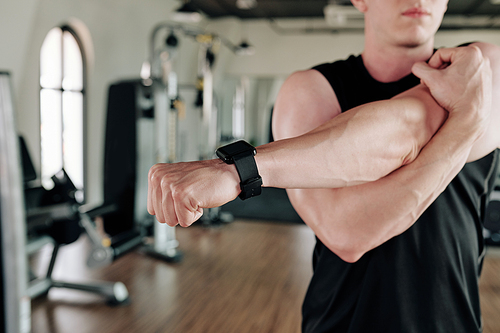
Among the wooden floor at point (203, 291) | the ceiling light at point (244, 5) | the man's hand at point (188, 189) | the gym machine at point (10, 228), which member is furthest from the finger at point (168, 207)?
the ceiling light at point (244, 5)

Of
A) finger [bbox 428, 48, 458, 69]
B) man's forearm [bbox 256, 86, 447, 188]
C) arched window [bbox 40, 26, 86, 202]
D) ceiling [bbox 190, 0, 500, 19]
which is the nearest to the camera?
man's forearm [bbox 256, 86, 447, 188]

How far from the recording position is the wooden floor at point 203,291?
8.96 ft

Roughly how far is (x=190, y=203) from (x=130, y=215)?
3.56 m

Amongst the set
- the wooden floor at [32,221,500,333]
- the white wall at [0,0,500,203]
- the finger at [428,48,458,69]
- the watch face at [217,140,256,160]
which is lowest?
the wooden floor at [32,221,500,333]

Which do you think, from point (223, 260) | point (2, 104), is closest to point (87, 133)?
point (223, 260)

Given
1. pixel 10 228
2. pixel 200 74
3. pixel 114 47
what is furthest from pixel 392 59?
pixel 114 47

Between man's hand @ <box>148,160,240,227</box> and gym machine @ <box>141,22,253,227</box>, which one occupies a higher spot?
gym machine @ <box>141,22,253,227</box>

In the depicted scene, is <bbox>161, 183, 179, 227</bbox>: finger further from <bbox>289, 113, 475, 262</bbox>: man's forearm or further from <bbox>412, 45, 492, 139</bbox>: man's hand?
<bbox>412, 45, 492, 139</bbox>: man's hand

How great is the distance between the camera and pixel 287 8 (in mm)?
7883

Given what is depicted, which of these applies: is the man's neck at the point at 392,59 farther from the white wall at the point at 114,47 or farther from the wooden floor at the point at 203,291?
the white wall at the point at 114,47

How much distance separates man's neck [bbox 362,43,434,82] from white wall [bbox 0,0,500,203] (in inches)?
141

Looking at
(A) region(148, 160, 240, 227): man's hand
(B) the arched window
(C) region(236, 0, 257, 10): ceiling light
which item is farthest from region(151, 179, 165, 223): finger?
(C) region(236, 0, 257, 10): ceiling light

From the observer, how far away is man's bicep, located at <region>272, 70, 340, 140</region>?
83cm

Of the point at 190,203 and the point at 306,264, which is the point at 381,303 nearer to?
the point at 190,203
